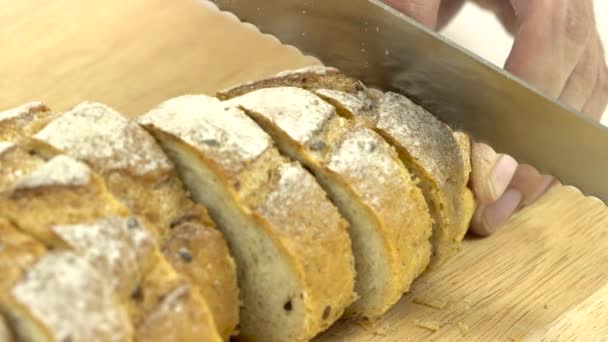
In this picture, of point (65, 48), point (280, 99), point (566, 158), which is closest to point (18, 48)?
point (65, 48)

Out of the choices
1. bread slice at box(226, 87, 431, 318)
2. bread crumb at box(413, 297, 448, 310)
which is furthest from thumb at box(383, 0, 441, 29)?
bread crumb at box(413, 297, 448, 310)

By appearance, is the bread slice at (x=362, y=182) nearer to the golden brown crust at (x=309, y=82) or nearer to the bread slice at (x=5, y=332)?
the golden brown crust at (x=309, y=82)

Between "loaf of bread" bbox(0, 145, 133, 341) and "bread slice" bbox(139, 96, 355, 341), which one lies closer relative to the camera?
"loaf of bread" bbox(0, 145, 133, 341)

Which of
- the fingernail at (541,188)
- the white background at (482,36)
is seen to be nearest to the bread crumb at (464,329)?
the fingernail at (541,188)

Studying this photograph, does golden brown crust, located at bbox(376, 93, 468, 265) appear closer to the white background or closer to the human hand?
the human hand

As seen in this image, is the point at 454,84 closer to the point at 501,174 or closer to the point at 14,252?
the point at 501,174

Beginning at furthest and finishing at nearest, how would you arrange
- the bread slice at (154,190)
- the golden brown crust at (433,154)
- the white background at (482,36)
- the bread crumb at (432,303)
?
the white background at (482,36), the bread crumb at (432,303), the golden brown crust at (433,154), the bread slice at (154,190)
